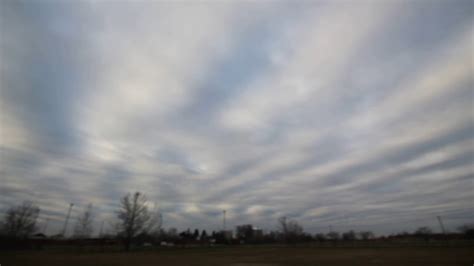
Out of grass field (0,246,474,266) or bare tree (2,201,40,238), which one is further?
bare tree (2,201,40,238)

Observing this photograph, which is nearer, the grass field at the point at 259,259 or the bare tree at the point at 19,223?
the grass field at the point at 259,259

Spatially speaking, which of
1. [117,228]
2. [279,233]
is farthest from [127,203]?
[279,233]

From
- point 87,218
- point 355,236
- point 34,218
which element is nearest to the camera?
point 34,218

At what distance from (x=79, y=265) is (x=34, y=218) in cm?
6322

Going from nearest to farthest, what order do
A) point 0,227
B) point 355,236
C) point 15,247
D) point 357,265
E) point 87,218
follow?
1. point 357,265
2. point 15,247
3. point 0,227
4. point 87,218
5. point 355,236

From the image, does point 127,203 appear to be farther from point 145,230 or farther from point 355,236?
point 355,236

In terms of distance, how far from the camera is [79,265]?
72.5 feet

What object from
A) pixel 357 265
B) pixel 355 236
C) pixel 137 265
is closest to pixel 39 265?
pixel 137 265

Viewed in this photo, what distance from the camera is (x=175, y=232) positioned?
13800 cm

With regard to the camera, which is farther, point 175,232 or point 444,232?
point 175,232

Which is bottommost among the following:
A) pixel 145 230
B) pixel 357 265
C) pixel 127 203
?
pixel 357 265

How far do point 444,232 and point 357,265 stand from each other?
8418 cm

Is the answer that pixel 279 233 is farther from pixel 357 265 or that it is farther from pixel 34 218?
pixel 357 265

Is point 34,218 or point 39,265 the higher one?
point 34,218
